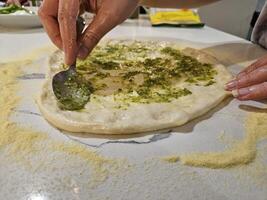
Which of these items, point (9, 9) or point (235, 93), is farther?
point (9, 9)

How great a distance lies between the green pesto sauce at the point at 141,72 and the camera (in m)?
0.98

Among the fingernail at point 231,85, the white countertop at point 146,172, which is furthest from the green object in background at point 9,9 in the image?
the fingernail at point 231,85

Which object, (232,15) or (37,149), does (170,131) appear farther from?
(232,15)

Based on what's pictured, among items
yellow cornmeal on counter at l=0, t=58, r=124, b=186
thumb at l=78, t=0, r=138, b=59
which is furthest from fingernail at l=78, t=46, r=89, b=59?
yellow cornmeal on counter at l=0, t=58, r=124, b=186

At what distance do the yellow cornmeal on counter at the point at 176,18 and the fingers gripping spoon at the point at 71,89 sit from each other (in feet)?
2.65

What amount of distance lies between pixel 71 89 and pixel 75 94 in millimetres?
28

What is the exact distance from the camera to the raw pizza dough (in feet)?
2.67

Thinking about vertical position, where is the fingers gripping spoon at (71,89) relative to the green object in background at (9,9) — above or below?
above

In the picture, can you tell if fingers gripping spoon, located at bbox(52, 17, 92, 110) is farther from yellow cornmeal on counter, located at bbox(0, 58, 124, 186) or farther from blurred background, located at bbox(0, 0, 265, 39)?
blurred background, located at bbox(0, 0, 265, 39)

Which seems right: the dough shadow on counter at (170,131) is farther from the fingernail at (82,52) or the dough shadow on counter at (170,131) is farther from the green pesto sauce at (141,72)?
the fingernail at (82,52)

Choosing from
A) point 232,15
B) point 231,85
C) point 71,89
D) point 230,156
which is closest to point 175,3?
point 232,15

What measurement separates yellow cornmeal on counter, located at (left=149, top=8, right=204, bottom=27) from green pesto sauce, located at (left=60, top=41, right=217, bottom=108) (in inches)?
16.7

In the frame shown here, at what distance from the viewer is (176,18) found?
5.86 ft

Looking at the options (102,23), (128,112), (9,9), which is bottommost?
(9,9)
